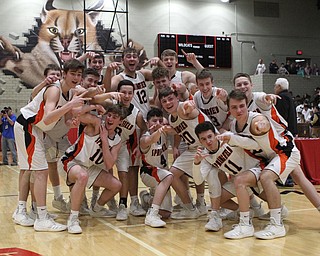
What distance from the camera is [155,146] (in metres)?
5.83

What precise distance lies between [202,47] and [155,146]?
16.6m

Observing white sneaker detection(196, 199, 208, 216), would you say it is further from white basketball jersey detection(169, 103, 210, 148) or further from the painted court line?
the painted court line

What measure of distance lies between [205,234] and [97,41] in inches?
591

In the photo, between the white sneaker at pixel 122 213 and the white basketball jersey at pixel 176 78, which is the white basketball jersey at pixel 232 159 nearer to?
the white sneaker at pixel 122 213

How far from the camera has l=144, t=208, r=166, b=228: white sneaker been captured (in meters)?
5.27

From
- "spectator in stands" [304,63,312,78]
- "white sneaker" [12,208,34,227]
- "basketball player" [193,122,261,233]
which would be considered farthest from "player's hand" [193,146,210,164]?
"spectator in stands" [304,63,312,78]

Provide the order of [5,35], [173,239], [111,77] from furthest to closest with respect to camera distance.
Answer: [5,35] → [111,77] → [173,239]

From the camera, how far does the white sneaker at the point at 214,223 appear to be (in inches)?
198

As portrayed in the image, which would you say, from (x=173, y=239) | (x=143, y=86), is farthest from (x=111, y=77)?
(x=173, y=239)

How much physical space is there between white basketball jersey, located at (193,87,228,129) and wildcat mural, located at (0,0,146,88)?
12931mm

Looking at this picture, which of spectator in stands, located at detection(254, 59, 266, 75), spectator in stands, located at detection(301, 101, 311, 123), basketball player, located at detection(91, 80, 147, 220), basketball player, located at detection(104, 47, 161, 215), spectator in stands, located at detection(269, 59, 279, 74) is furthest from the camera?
spectator in stands, located at detection(269, 59, 279, 74)

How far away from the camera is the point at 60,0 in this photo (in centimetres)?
1961

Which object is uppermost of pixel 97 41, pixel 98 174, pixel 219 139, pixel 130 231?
pixel 97 41

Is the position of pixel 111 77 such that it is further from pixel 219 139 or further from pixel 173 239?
pixel 173 239
